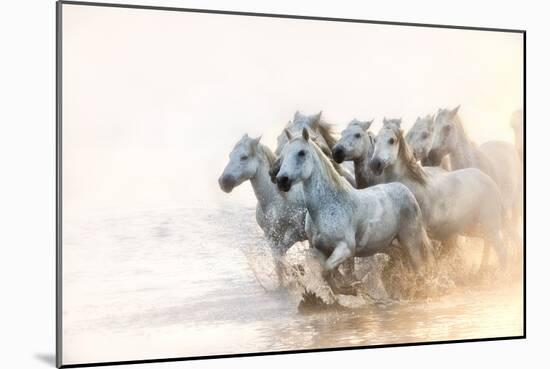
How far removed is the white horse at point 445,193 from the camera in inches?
211

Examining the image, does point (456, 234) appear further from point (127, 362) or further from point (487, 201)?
point (127, 362)

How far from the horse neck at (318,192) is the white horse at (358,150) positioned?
19 cm

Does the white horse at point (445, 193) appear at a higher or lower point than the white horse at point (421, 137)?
lower

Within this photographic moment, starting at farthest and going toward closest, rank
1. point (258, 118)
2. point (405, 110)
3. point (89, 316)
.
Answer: point (405, 110) < point (258, 118) < point (89, 316)

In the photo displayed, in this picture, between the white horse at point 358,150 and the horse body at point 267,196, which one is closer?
the horse body at point 267,196

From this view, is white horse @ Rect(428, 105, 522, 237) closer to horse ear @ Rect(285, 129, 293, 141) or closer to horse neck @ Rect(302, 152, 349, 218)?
horse neck @ Rect(302, 152, 349, 218)

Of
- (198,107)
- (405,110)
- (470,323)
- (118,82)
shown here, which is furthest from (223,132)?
(470,323)

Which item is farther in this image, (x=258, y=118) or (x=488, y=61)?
(x=488, y=61)

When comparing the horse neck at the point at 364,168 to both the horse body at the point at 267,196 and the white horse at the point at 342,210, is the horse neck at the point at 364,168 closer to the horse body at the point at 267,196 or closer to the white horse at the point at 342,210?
the white horse at the point at 342,210

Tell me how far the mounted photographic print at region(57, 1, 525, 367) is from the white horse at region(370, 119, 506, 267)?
0.03ft

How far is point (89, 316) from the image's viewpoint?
4.69 meters

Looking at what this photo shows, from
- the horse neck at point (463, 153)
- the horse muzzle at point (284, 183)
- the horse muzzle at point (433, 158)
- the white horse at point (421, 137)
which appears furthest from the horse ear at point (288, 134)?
the horse neck at point (463, 153)

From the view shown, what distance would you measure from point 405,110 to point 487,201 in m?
0.82

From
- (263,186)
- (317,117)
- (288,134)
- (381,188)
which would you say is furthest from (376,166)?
(263,186)
